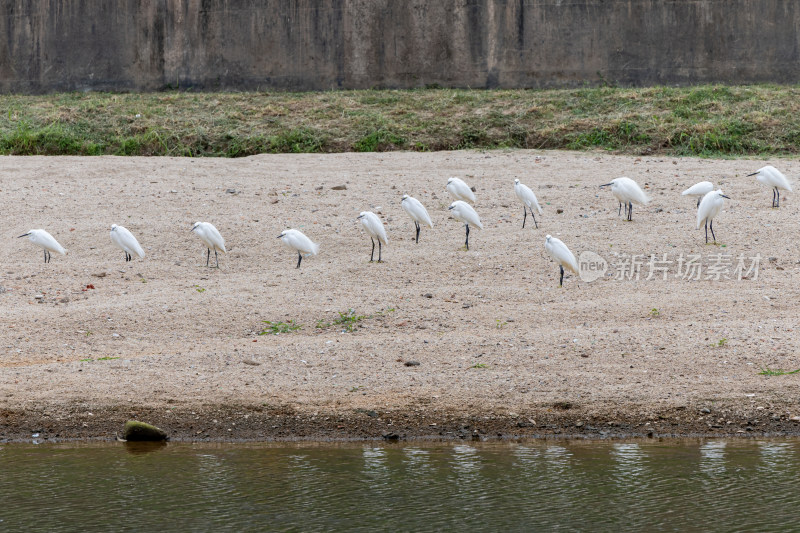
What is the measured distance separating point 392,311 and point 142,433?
2344mm

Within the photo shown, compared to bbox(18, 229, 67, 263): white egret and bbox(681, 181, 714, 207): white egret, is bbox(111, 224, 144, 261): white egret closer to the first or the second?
bbox(18, 229, 67, 263): white egret

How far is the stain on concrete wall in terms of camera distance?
44.4ft

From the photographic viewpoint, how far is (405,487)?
460cm

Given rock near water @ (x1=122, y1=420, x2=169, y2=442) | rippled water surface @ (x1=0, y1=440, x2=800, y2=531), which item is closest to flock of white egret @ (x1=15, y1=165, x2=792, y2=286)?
rippled water surface @ (x1=0, y1=440, x2=800, y2=531)

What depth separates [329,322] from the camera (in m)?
7.01

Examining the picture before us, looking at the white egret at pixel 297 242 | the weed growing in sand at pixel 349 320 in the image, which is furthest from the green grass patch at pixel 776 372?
the white egret at pixel 297 242

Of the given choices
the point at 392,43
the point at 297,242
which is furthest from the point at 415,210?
the point at 392,43

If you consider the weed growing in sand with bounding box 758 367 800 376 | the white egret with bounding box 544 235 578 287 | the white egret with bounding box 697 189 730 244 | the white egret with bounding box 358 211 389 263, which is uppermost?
the white egret with bounding box 697 189 730 244

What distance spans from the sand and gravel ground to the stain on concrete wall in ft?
9.55

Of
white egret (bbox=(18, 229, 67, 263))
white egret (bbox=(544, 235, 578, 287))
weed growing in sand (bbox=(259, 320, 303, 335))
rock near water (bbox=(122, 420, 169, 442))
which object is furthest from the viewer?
white egret (bbox=(18, 229, 67, 263))

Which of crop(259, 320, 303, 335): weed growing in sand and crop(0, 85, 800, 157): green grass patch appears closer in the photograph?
crop(259, 320, 303, 335): weed growing in sand

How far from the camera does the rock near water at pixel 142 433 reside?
17.4 ft

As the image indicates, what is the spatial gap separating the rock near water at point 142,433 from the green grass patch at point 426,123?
7502 millimetres

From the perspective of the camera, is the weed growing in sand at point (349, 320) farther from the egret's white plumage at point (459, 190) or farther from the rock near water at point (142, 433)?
the egret's white plumage at point (459, 190)
